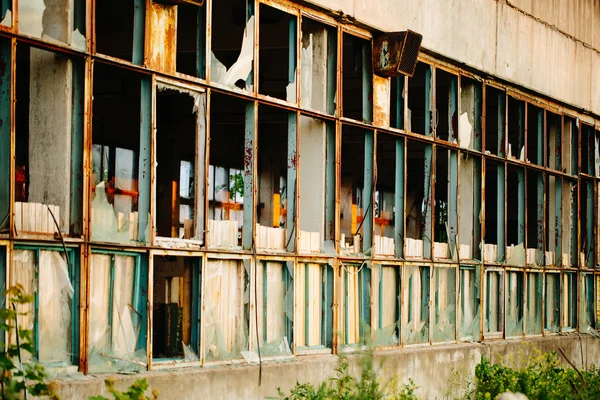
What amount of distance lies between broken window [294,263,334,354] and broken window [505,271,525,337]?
5663 mm

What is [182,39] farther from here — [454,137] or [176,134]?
[176,134]

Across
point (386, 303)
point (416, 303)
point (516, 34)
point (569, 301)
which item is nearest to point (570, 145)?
point (569, 301)

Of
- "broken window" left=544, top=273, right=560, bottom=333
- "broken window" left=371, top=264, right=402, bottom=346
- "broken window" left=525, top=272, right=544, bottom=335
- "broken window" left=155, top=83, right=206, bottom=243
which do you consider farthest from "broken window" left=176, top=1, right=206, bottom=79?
"broken window" left=544, top=273, right=560, bottom=333

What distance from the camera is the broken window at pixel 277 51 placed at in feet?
39.6

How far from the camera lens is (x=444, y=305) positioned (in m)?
15.5

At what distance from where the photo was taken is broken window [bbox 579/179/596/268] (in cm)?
2034

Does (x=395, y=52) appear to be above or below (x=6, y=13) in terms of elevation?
above

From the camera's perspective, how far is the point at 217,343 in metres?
10.8

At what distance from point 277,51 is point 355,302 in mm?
5773

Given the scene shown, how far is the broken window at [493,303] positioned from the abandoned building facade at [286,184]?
5 centimetres

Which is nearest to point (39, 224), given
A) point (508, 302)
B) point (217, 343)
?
point (217, 343)

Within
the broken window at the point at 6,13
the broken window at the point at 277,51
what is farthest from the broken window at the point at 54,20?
the broken window at the point at 277,51

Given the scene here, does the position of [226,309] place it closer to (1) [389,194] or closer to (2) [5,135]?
(2) [5,135]

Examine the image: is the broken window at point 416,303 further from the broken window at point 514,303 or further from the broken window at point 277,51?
the broken window at point 277,51
